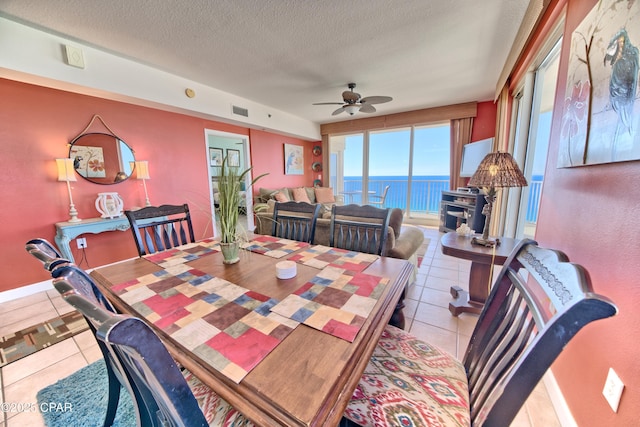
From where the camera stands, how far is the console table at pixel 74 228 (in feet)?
7.89

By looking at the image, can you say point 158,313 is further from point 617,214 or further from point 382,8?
point 382,8

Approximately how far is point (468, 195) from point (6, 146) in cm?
582

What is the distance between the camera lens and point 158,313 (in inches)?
33.7

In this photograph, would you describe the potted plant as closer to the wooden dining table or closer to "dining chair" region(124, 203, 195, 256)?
the wooden dining table

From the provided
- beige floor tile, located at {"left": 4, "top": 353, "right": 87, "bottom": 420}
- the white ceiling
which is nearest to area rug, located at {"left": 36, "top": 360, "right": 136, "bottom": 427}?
beige floor tile, located at {"left": 4, "top": 353, "right": 87, "bottom": 420}

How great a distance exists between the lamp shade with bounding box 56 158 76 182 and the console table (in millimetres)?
478

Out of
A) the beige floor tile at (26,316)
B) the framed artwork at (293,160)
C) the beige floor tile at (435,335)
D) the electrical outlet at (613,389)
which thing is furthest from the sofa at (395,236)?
the framed artwork at (293,160)

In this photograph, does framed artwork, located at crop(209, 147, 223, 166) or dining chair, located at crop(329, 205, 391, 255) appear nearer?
dining chair, located at crop(329, 205, 391, 255)

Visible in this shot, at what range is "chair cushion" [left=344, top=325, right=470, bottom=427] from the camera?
0.73 meters

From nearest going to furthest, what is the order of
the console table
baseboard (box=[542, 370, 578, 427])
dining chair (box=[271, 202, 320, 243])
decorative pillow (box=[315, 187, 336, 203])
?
baseboard (box=[542, 370, 578, 427]) → dining chair (box=[271, 202, 320, 243]) → the console table → decorative pillow (box=[315, 187, 336, 203])

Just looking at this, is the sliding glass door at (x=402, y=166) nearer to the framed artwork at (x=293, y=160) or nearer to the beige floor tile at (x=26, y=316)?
the framed artwork at (x=293, y=160)

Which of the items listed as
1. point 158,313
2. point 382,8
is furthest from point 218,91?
point 158,313

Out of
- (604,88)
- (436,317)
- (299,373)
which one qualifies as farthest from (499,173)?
(299,373)

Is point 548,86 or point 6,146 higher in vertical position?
point 548,86
